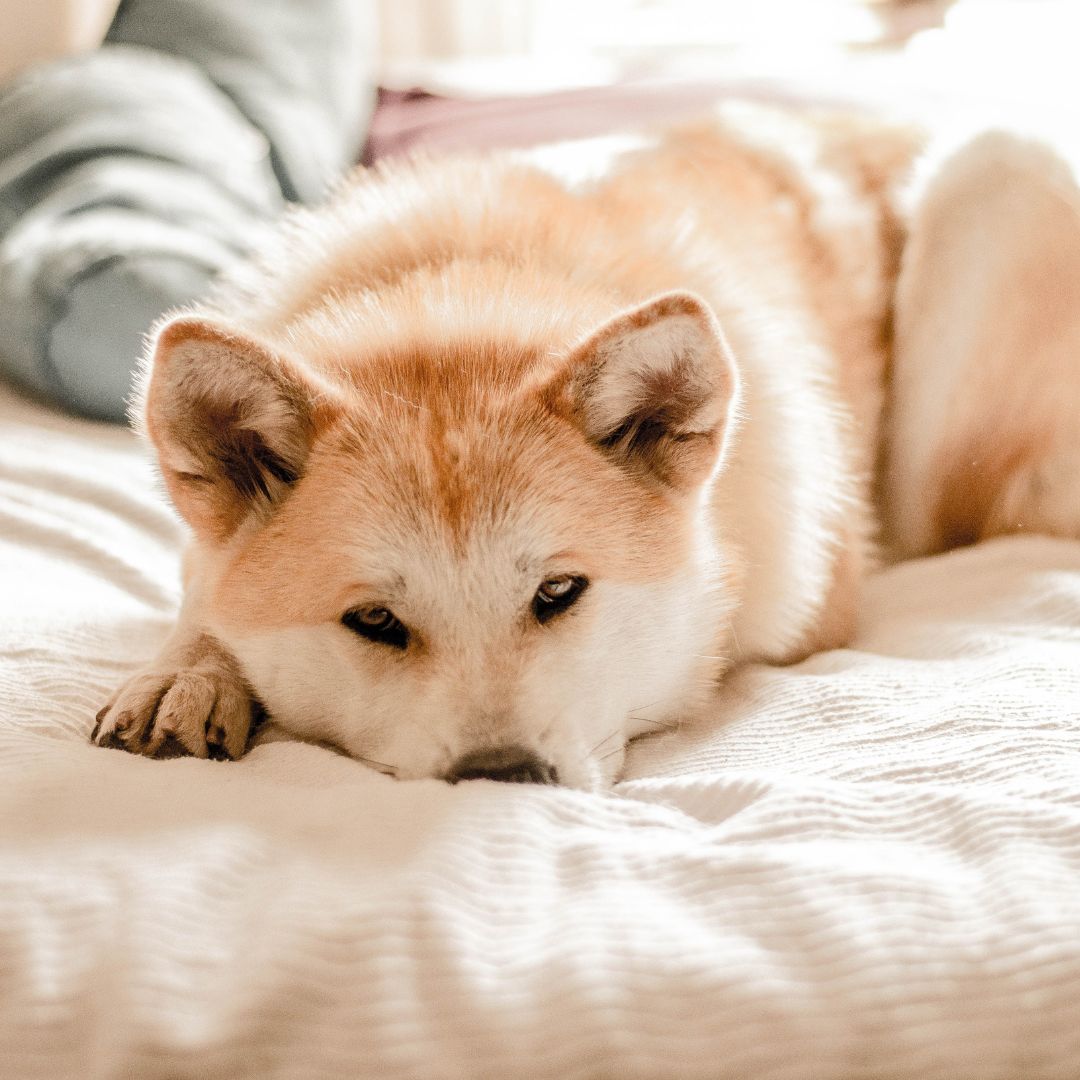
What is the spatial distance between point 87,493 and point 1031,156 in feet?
6.19

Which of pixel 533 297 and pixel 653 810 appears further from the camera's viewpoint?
pixel 533 297

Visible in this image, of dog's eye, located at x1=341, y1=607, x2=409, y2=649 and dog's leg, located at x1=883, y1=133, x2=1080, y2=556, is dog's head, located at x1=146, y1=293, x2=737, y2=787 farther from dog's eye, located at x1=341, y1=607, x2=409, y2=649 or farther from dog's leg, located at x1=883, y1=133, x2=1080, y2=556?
dog's leg, located at x1=883, y1=133, x2=1080, y2=556

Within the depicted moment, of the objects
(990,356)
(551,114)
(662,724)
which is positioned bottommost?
(662,724)

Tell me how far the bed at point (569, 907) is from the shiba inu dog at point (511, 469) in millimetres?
102

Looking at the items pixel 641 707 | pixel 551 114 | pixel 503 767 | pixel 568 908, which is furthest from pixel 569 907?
pixel 551 114

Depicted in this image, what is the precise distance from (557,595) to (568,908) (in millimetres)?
472

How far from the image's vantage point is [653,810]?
112cm

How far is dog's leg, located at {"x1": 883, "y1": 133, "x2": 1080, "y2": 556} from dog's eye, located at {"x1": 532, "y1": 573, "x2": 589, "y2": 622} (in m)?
1.14

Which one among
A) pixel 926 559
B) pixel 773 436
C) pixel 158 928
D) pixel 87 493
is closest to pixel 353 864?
pixel 158 928

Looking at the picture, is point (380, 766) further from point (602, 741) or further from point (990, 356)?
point (990, 356)

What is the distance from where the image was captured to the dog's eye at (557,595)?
132 cm

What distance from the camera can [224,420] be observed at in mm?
1361

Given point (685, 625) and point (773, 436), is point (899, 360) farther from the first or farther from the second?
point (685, 625)

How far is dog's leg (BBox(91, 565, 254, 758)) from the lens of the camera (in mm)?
1304
